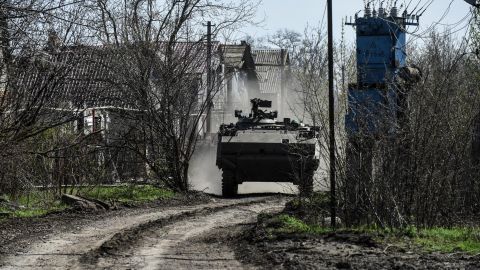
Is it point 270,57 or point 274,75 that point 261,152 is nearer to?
point 274,75

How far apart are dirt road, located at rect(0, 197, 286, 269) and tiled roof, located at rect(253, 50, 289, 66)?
63463 millimetres

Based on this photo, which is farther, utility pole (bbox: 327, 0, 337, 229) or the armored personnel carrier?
the armored personnel carrier

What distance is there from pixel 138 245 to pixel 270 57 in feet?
240

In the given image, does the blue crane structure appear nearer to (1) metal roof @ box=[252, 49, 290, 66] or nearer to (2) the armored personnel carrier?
(2) the armored personnel carrier

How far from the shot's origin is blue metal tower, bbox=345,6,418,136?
1535cm

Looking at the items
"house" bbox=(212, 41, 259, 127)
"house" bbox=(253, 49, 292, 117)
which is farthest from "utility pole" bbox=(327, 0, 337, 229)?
"house" bbox=(253, 49, 292, 117)

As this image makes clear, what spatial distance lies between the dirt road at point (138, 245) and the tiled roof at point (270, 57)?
6346cm

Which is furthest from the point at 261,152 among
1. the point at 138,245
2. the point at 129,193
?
the point at 138,245

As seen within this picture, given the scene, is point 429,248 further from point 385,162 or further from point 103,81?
point 103,81

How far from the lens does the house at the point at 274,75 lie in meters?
80.1

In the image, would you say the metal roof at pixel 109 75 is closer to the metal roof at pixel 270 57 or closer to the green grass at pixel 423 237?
the green grass at pixel 423 237

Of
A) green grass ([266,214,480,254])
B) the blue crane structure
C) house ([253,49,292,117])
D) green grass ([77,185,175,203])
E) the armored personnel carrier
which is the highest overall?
house ([253,49,292,117])

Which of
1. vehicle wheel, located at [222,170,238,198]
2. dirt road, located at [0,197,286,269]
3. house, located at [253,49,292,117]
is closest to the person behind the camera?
dirt road, located at [0,197,286,269]

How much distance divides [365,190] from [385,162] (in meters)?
0.56
